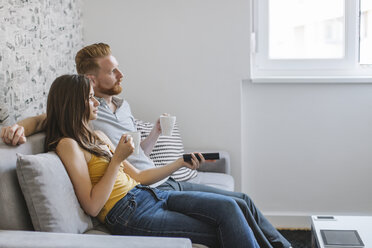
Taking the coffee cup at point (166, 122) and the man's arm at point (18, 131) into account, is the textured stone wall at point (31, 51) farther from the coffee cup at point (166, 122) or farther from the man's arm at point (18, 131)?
the coffee cup at point (166, 122)

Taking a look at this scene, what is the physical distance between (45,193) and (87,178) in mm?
214

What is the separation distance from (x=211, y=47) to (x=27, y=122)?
1661 mm

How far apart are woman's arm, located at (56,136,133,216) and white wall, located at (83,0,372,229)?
157 cm

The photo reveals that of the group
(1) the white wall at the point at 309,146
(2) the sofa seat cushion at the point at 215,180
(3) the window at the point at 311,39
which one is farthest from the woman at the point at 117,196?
(3) the window at the point at 311,39

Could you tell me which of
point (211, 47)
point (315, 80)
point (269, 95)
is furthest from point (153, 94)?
point (315, 80)

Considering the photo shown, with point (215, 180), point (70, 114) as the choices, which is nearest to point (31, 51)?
point (70, 114)

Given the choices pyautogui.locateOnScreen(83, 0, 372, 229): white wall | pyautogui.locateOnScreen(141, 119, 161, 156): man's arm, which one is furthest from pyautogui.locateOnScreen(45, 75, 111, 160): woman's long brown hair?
pyautogui.locateOnScreen(83, 0, 372, 229): white wall

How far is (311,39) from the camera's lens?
11.4ft

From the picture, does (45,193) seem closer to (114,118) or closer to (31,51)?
(114,118)

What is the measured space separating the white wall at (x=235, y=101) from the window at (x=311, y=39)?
156 mm

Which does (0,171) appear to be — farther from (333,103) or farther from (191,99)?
(333,103)

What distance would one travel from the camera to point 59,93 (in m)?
1.94

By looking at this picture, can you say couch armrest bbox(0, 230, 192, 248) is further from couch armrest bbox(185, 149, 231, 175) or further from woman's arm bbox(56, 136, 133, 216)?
couch armrest bbox(185, 149, 231, 175)

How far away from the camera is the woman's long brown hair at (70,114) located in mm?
1940
